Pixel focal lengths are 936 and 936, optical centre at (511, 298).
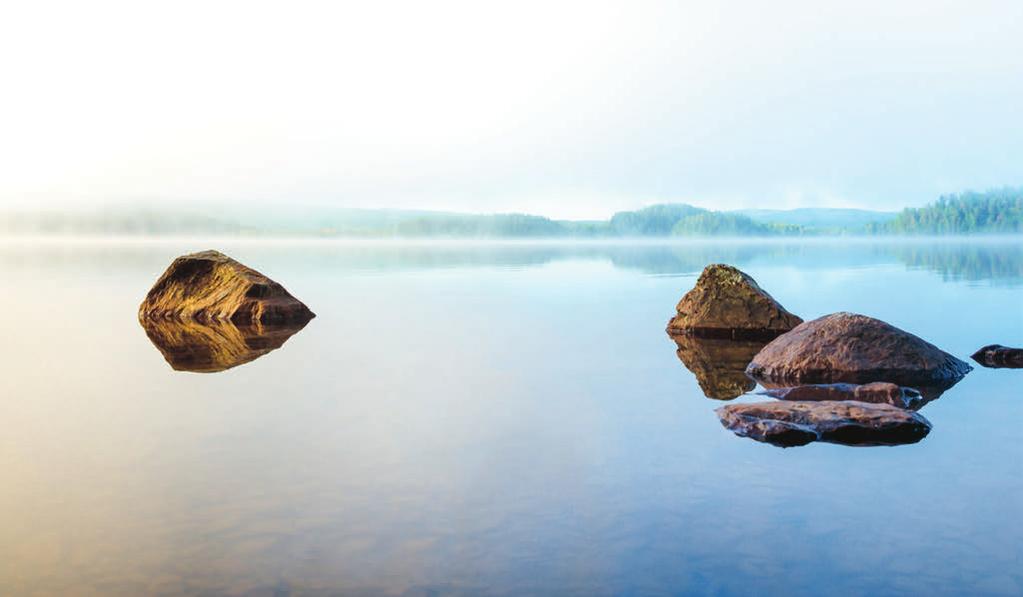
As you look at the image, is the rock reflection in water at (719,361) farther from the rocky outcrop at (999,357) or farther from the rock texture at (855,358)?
the rocky outcrop at (999,357)

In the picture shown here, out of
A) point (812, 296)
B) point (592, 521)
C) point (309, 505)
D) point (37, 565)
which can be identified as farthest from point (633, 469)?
point (812, 296)

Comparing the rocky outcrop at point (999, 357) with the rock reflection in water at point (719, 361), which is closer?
the rock reflection in water at point (719, 361)

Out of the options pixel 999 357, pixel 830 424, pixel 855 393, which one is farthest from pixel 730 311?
pixel 830 424

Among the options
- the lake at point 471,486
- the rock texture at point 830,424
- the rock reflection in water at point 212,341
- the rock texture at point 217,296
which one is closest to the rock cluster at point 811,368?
the rock texture at point 830,424

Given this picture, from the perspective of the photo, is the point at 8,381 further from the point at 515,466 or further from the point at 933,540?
the point at 933,540

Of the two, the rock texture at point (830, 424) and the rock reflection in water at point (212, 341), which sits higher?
the rock texture at point (830, 424)

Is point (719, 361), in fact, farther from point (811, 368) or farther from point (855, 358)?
point (855, 358)

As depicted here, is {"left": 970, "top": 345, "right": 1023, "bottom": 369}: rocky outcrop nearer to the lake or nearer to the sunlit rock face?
the sunlit rock face

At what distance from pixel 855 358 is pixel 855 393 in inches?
62.0

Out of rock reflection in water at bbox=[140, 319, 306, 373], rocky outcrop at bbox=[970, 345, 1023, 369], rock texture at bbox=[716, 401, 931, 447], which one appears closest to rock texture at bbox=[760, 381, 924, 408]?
rock texture at bbox=[716, 401, 931, 447]

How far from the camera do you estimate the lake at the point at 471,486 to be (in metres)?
4.79

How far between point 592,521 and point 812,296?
763 inches

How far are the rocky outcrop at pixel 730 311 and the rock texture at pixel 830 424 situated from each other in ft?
22.2

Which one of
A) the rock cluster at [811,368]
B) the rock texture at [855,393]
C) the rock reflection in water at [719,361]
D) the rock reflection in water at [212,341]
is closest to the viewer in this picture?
the rock cluster at [811,368]
